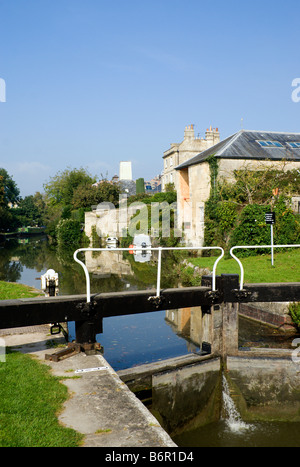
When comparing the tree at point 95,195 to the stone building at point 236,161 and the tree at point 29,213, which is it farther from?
the tree at point 29,213

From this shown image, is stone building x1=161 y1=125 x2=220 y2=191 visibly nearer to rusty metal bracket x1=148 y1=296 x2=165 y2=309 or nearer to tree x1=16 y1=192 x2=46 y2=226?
rusty metal bracket x1=148 y1=296 x2=165 y2=309

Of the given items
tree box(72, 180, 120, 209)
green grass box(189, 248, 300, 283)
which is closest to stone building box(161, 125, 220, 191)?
tree box(72, 180, 120, 209)

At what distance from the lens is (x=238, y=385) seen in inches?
294

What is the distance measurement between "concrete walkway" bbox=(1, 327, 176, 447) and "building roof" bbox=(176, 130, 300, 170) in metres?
20.5

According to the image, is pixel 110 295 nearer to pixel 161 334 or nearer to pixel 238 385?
pixel 238 385

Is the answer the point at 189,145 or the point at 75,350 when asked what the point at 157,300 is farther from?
the point at 189,145

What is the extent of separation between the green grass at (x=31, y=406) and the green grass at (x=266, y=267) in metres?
8.84

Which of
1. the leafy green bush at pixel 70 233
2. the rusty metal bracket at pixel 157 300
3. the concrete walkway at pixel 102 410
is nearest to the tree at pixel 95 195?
the leafy green bush at pixel 70 233

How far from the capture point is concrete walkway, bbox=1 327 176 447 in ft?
12.6

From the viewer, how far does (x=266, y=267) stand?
14867mm

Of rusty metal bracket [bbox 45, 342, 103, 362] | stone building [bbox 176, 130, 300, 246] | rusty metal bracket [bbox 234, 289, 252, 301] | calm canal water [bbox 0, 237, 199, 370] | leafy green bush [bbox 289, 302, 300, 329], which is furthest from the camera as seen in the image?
stone building [bbox 176, 130, 300, 246]

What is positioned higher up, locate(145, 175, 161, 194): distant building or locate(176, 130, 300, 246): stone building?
locate(145, 175, 161, 194): distant building
